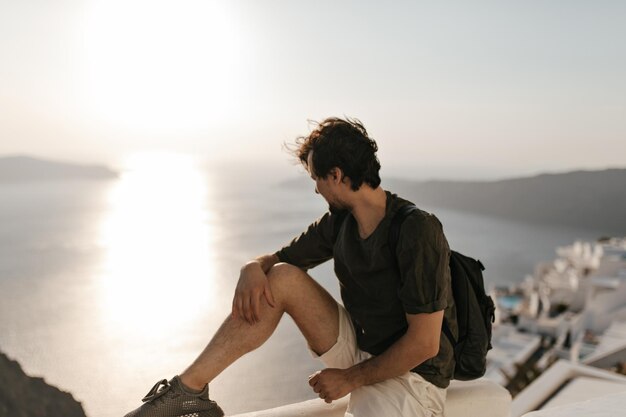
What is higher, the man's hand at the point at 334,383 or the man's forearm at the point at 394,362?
the man's forearm at the point at 394,362

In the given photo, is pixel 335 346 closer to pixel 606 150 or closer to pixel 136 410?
pixel 136 410

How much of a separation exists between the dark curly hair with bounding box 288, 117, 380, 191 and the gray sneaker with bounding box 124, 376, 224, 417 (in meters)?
0.58

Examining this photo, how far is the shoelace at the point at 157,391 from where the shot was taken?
1.27 meters

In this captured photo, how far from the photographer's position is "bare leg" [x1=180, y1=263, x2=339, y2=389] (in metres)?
1.30

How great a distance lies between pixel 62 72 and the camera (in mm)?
30484

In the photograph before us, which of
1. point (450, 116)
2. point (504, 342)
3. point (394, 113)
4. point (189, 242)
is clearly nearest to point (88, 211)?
point (189, 242)

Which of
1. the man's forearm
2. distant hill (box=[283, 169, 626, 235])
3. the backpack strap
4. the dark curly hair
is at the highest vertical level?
the dark curly hair

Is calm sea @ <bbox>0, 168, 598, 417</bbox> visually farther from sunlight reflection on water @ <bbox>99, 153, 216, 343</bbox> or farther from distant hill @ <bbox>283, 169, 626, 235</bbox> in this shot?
distant hill @ <bbox>283, 169, 626, 235</bbox>

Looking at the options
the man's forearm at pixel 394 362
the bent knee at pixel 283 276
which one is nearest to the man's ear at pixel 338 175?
the bent knee at pixel 283 276

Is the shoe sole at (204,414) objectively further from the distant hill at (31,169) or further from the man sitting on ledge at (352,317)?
the distant hill at (31,169)

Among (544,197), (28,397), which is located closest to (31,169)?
(28,397)

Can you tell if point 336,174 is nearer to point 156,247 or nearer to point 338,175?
point 338,175

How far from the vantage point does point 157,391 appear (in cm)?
128

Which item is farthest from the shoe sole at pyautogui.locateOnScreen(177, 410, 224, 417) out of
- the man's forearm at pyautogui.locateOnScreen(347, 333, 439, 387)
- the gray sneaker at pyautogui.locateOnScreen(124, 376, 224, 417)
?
the man's forearm at pyautogui.locateOnScreen(347, 333, 439, 387)
